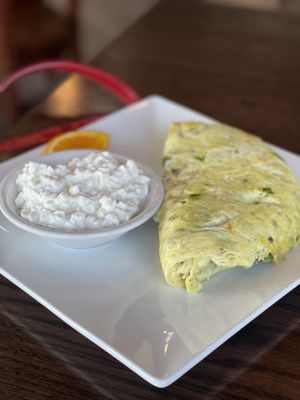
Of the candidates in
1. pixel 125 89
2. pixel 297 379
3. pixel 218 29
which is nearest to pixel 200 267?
pixel 297 379

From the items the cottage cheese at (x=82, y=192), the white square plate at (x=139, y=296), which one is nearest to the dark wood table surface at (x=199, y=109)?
the white square plate at (x=139, y=296)

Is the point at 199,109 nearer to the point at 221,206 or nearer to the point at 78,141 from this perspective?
the point at 78,141

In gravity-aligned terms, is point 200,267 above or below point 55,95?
above

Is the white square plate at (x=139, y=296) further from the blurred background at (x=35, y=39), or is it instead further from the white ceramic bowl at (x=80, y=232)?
the blurred background at (x=35, y=39)

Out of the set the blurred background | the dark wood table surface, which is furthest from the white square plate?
the blurred background

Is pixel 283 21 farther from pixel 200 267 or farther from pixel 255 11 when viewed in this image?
pixel 200 267

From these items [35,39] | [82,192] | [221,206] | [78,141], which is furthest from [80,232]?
[35,39]

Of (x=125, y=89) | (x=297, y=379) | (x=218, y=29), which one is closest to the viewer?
(x=297, y=379)

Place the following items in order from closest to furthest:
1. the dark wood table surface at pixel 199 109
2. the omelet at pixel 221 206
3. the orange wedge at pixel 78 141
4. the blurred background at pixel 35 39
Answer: the dark wood table surface at pixel 199 109, the omelet at pixel 221 206, the orange wedge at pixel 78 141, the blurred background at pixel 35 39
